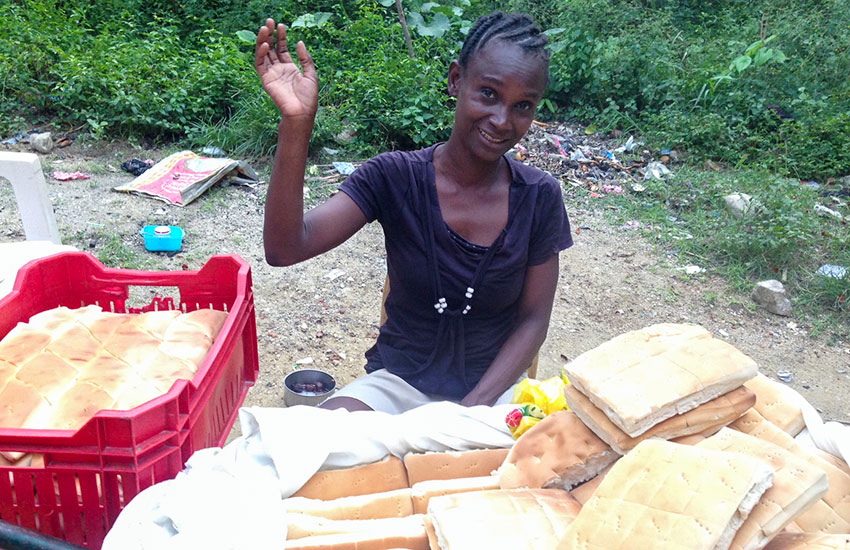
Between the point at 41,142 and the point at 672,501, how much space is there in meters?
6.04

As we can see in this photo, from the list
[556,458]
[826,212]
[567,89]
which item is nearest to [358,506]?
[556,458]

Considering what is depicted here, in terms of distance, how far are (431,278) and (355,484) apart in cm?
78

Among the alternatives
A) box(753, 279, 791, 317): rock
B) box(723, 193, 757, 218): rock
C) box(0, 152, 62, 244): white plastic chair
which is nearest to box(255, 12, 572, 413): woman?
box(0, 152, 62, 244): white plastic chair

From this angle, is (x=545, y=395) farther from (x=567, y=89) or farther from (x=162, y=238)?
(x=567, y=89)

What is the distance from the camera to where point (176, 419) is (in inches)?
55.8

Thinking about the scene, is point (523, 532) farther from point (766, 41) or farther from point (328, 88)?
point (766, 41)

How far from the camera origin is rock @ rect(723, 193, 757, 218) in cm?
540

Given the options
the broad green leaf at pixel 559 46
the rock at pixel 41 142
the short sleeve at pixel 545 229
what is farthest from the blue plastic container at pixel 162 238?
the broad green leaf at pixel 559 46

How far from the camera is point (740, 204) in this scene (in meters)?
5.59

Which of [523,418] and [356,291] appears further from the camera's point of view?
[356,291]

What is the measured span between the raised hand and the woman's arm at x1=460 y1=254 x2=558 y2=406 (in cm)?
92

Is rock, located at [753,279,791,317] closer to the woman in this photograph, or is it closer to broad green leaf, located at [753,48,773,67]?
the woman

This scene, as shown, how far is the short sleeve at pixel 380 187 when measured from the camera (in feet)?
7.15

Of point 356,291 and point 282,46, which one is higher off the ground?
point 282,46
